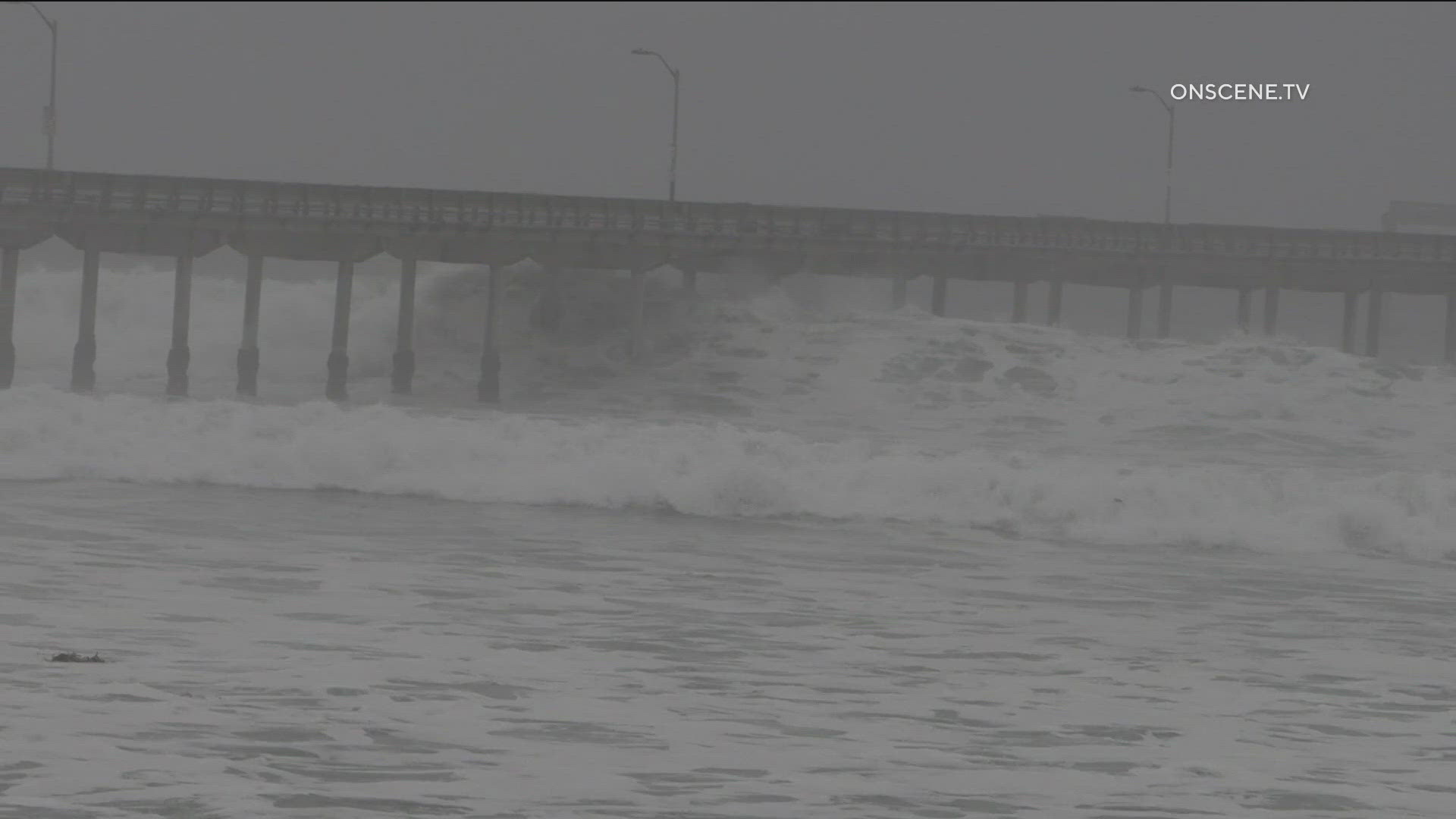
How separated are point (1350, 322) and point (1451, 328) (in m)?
3.46

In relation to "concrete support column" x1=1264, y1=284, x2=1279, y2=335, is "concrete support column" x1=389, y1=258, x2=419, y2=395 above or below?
below

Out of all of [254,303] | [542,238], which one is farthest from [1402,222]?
[254,303]

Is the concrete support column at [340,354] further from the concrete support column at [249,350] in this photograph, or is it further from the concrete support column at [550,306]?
the concrete support column at [550,306]

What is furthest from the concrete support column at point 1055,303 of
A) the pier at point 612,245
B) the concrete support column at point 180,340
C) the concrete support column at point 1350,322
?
the concrete support column at point 180,340

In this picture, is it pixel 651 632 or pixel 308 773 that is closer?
pixel 308 773

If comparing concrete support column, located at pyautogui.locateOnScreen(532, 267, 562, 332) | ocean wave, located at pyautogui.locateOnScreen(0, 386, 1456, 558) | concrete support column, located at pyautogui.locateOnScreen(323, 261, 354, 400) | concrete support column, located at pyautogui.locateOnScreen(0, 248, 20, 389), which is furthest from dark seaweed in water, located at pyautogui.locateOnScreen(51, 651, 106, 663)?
concrete support column, located at pyautogui.locateOnScreen(532, 267, 562, 332)

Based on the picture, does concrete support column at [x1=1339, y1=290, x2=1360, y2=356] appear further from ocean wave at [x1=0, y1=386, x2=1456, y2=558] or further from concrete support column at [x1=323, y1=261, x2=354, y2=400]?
ocean wave at [x1=0, y1=386, x2=1456, y2=558]

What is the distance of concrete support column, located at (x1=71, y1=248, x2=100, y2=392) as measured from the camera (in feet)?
160

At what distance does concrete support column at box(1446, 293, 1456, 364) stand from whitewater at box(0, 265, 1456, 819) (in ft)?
74.2

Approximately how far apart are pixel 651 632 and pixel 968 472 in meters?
12.4

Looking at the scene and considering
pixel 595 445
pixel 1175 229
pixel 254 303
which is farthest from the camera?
pixel 1175 229

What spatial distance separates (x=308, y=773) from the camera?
8703 millimetres

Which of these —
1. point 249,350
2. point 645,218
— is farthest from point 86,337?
point 645,218

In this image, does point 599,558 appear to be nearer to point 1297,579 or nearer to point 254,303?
point 1297,579
